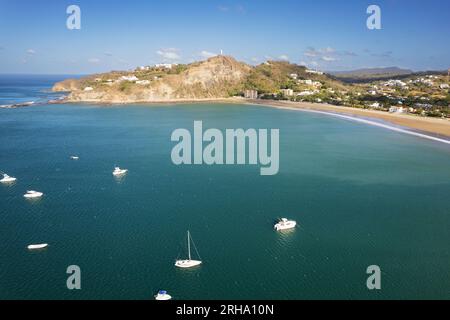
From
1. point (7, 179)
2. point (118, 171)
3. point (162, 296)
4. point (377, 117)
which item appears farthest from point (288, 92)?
point (162, 296)

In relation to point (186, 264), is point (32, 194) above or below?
above

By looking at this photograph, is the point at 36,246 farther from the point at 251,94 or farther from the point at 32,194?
the point at 251,94

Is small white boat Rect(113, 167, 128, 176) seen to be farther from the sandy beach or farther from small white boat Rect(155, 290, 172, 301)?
→ the sandy beach

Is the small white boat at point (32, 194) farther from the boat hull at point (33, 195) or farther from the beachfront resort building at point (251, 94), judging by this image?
the beachfront resort building at point (251, 94)

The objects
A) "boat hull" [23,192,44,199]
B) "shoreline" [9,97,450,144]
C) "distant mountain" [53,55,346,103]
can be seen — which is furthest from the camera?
"distant mountain" [53,55,346,103]

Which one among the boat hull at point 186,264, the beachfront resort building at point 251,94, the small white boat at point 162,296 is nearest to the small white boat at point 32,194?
the boat hull at point 186,264

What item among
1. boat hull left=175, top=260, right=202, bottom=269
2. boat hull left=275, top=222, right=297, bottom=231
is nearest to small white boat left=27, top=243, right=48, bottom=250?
boat hull left=175, top=260, right=202, bottom=269
